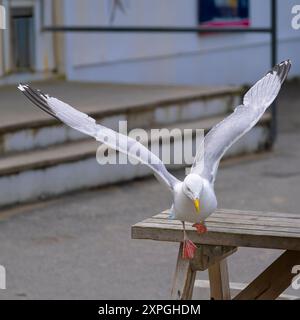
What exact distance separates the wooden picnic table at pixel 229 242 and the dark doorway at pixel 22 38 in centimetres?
565

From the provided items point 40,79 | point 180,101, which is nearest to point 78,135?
point 180,101

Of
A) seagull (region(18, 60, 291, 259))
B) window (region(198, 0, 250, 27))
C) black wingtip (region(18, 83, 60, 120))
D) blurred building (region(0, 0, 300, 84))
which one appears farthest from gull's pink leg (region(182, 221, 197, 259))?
window (region(198, 0, 250, 27))

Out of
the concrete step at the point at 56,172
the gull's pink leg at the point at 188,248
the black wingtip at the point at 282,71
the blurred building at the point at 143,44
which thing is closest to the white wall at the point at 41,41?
the blurred building at the point at 143,44

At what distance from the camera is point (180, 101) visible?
984 centimetres

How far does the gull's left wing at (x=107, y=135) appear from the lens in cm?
473

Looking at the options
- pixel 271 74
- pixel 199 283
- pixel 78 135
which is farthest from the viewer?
pixel 78 135

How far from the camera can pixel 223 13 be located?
515 inches

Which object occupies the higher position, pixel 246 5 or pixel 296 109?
pixel 246 5

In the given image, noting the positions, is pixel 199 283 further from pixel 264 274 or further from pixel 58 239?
pixel 58 239

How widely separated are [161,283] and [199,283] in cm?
52

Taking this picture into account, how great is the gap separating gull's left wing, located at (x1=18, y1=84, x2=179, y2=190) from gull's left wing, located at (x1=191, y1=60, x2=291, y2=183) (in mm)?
147

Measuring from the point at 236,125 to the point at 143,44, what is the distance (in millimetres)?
7043

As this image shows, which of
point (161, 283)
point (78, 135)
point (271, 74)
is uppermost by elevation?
point (271, 74)

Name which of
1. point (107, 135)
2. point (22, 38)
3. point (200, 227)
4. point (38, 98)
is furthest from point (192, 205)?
point (22, 38)
